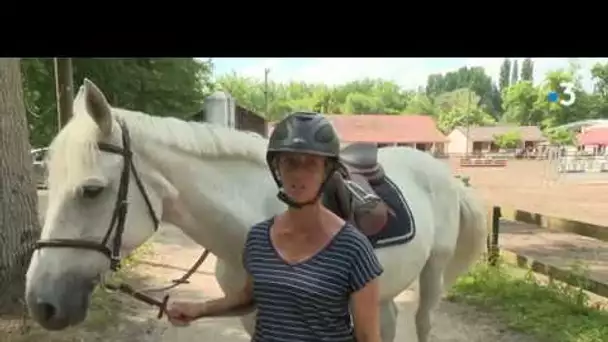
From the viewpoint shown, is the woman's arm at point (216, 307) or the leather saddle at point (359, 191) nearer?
the woman's arm at point (216, 307)

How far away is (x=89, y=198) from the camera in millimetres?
1594

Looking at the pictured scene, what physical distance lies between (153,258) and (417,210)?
449cm

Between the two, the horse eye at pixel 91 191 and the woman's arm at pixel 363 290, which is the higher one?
the horse eye at pixel 91 191

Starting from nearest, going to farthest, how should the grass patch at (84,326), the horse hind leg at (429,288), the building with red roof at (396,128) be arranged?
the horse hind leg at (429,288) < the grass patch at (84,326) < the building with red roof at (396,128)

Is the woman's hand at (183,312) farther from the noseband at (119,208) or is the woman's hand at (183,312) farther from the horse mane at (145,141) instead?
the horse mane at (145,141)

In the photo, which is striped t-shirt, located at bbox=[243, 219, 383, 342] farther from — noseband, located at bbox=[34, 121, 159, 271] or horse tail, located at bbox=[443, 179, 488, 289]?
horse tail, located at bbox=[443, 179, 488, 289]

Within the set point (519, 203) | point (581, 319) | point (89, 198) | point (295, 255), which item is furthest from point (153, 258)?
point (519, 203)

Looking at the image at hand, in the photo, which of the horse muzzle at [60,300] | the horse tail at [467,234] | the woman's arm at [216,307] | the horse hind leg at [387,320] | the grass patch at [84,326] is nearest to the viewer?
the woman's arm at [216,307]

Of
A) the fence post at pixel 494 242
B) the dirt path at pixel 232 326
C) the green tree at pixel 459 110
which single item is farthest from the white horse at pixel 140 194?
the green tree at pixel 459 110

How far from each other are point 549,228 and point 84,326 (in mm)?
3583

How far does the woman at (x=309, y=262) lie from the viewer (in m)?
1.18

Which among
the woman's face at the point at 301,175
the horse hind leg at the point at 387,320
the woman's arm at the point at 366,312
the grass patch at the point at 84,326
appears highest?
Answer: the woman's face at the point at 301,175
